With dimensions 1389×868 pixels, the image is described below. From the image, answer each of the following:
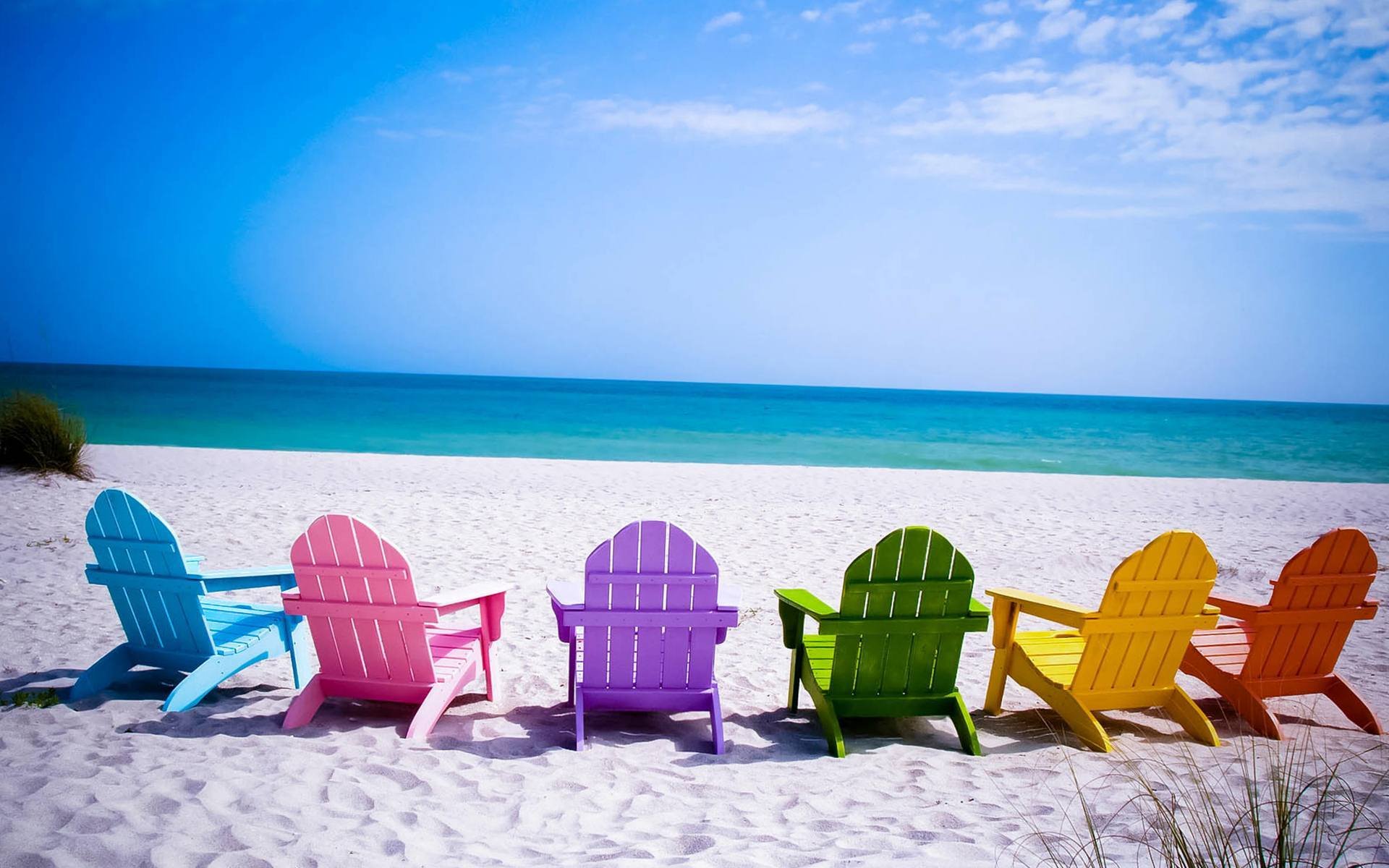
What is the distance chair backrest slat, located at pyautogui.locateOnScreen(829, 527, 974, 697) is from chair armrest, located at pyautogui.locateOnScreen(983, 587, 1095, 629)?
39cm

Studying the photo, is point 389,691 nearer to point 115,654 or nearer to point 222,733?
point 222,733

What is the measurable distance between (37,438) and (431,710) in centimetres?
885

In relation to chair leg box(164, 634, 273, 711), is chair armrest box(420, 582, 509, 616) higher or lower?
higher

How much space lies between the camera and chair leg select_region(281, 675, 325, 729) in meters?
3.27

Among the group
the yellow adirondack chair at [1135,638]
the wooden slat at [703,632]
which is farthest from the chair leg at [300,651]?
the yellow adirondack chair at [1135,638]

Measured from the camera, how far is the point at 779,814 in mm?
2637

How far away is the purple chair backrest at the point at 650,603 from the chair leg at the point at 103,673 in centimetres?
227

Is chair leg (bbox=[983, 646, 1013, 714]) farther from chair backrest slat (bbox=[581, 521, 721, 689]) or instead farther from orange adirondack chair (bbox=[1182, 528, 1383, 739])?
chair backrest slat (bbox=[581, 521, 721, 689])

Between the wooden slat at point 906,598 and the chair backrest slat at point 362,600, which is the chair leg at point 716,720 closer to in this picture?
the wooden slat at point 906,598

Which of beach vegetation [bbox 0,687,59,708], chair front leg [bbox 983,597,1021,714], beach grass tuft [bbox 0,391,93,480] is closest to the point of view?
beach vegetation [bbox 0,687,59,708]

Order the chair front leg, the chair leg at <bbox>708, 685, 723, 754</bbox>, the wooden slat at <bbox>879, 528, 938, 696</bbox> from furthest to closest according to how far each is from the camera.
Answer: the chair front leg < the chair leg at <bbox>708, 685, 723, 754</bbox> < the wooden slat at <bbox>879, 528, 938, 696</bbox>

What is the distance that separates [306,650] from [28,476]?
749cm

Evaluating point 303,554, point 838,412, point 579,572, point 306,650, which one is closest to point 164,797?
point 303,554

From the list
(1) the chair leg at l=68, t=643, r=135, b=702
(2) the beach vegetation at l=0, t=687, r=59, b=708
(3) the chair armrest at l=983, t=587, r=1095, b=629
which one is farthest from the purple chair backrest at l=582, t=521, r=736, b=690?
(2) the beach vegetation at l=0, t=687, r=59, b=708
